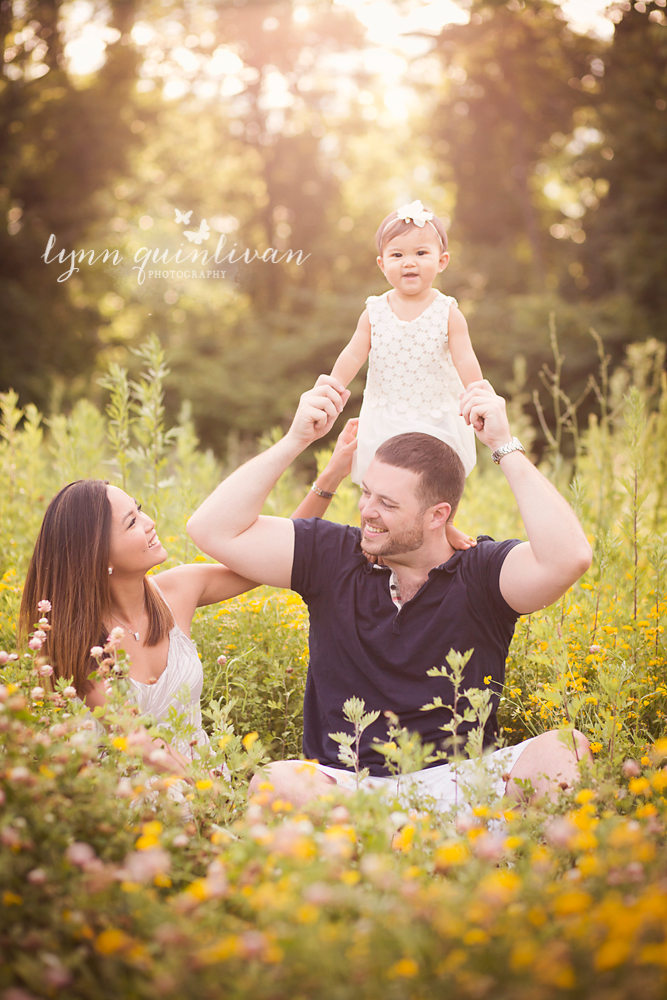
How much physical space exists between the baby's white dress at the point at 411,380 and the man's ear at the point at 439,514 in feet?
2.00

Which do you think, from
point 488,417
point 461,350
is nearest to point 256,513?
point 488,417

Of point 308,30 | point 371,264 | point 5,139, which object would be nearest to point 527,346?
point 371,264

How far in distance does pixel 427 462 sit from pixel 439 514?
0.58 ft

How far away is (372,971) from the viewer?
1.12m

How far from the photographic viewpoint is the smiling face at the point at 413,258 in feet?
9.60

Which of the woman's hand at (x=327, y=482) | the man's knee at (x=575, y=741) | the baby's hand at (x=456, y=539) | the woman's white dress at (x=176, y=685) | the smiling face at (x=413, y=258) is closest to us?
the man's knee at (x=575, y=741)

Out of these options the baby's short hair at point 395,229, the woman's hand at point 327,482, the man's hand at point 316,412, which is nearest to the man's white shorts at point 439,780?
the woman's hand at point 327,482

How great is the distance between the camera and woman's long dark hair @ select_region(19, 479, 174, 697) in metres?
2.40

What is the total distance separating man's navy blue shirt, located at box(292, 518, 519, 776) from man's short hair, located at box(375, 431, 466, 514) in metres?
0.21

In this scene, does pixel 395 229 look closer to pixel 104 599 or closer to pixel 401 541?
pixel 401 541

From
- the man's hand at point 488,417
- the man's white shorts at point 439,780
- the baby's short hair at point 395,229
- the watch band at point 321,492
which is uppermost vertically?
the baby's short hair at point 395,229

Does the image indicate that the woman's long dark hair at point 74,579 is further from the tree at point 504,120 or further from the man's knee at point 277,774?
the tree at point 504,120

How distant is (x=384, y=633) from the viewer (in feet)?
7.87

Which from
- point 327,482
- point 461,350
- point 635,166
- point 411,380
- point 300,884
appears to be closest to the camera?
point 300,884
